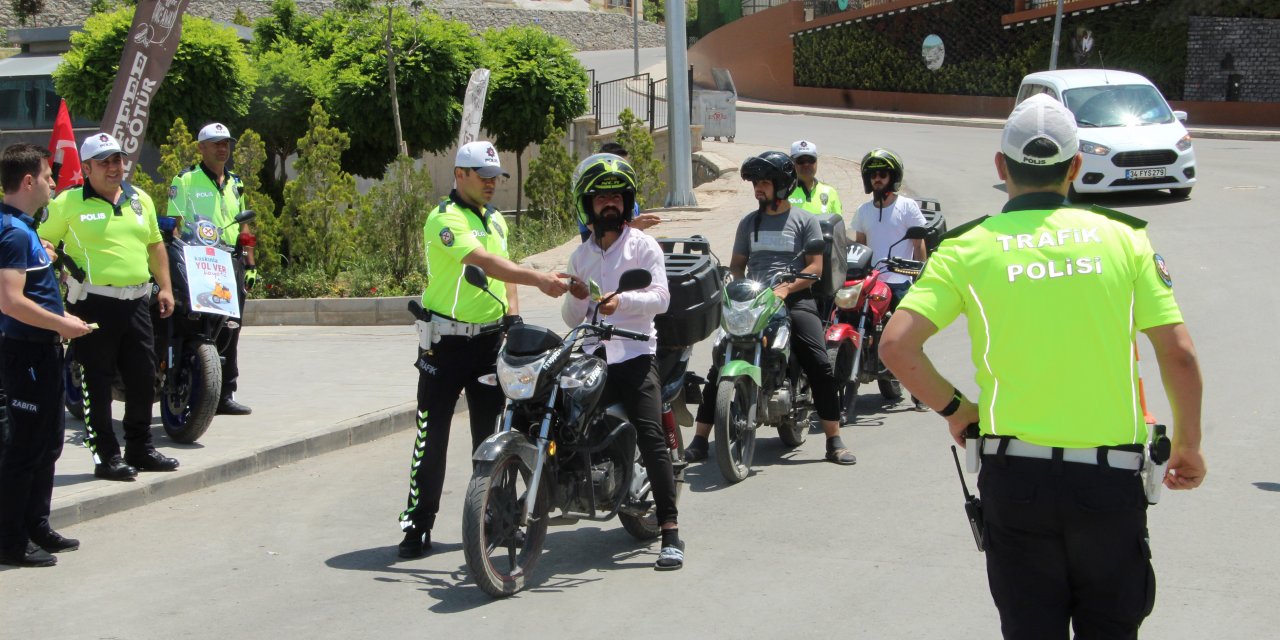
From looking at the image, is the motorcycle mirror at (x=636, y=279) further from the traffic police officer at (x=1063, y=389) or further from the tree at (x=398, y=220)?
the tree at (x=398, y=220)

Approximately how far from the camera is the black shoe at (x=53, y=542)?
655 cm

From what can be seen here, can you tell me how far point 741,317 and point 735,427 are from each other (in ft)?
2.05

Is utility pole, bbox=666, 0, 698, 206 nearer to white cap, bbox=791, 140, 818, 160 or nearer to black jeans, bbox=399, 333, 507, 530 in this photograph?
white cap, bbox=791, 140, 818, 160

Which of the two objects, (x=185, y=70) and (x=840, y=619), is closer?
(x=840, y=619)

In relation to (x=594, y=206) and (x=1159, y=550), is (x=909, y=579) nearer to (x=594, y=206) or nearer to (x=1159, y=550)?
(x=1159, y=550)

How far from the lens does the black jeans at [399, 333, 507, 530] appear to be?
6527 mm

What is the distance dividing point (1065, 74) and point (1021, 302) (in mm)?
19016

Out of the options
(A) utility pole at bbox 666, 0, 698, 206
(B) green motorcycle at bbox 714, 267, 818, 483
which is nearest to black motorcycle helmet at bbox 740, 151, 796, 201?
(B) green motorcycle at bbox 714, 267, 818, 483

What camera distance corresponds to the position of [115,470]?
24.7 feet

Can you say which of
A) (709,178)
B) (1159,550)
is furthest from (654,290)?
(709,178)

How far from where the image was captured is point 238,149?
14.8 metres

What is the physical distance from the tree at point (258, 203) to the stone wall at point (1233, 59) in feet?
93.9

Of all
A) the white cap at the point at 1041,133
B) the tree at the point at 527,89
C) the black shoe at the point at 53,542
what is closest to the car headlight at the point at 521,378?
the black shoe at the point at 53,542

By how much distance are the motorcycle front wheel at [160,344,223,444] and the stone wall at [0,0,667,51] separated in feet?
129
